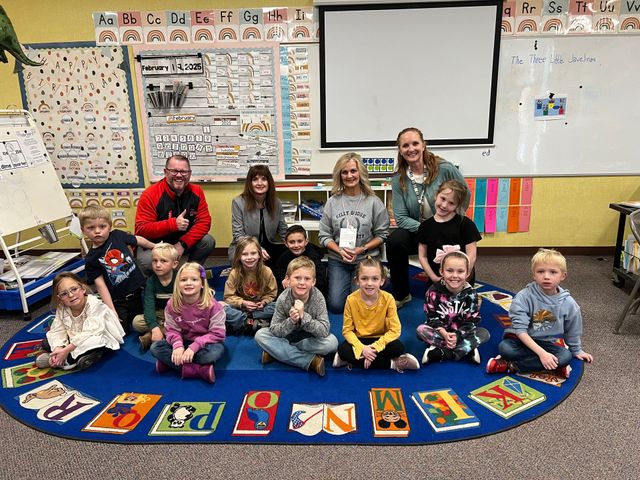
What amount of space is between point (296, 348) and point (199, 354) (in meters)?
0.51

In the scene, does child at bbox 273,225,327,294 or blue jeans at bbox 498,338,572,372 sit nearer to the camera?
blue jeans at bbox 498,338,572,372

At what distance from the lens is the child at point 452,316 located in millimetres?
2438

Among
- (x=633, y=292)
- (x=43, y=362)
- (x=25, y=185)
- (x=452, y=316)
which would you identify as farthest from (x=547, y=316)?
(x=25, y=185)

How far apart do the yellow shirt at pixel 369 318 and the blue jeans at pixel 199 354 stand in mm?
675

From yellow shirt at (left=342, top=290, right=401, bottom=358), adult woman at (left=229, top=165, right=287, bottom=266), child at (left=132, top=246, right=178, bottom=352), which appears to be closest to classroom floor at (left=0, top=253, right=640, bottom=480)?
yellow shirt at (left=342, top=290, right=401, bottom=358)

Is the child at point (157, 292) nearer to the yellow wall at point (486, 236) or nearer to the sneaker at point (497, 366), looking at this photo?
the yellow wall at point (486, 236)

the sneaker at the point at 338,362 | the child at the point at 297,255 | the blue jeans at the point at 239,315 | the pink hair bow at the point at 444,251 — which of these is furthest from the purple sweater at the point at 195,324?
the pink hair bow at the point at 444,251

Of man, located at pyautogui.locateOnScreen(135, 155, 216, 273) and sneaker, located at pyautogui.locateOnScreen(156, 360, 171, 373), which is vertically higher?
man, located at pyautogui.locateOnScreen(135, 155, 216, 273)

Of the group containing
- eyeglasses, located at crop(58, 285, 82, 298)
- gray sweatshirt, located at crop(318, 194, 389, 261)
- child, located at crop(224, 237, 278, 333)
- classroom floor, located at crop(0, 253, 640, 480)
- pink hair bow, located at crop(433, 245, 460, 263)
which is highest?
gray sweatshirt, located at crop(318, 194, 389, 261)

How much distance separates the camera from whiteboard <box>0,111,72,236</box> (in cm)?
336

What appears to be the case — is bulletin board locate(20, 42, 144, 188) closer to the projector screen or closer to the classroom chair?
the projector screen

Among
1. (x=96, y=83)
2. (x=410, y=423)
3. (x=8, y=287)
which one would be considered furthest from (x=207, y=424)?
(x=96, y=83)

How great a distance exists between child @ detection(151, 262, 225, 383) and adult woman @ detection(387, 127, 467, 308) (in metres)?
1.37

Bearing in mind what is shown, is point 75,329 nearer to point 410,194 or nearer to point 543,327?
point 410,194
